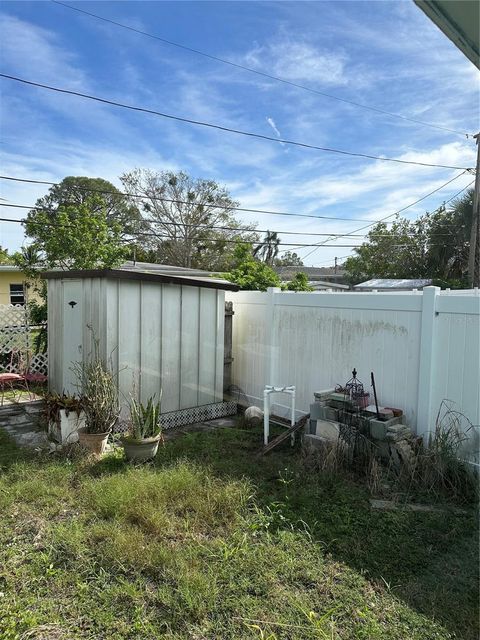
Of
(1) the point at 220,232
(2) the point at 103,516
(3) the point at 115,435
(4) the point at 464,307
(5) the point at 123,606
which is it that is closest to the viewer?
→ (5) the point at 123,606

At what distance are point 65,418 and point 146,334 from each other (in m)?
1.28

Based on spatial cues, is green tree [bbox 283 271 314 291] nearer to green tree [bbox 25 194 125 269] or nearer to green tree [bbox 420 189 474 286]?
green tree [bbox 25 194 125 269]

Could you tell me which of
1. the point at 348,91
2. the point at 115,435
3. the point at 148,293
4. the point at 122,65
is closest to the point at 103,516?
the point at 115,435

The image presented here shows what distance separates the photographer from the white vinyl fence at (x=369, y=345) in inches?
148

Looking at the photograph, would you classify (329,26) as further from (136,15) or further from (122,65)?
(122,65)

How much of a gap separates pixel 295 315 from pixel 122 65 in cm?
531

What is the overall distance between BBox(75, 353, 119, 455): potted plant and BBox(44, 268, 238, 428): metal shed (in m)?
0.47

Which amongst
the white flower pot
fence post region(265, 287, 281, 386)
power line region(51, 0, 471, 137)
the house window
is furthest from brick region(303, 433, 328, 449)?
the house window

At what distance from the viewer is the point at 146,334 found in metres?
5.11

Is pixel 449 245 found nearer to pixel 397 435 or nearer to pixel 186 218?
pixel 186 218

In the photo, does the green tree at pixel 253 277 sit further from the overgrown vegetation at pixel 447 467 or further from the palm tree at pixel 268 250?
the palm tree at pixel 268 250

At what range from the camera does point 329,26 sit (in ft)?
17.8

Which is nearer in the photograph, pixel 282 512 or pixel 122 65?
pixel 282 512

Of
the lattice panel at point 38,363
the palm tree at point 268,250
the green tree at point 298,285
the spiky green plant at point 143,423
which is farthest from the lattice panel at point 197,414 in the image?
the palm tree at point 268,250
